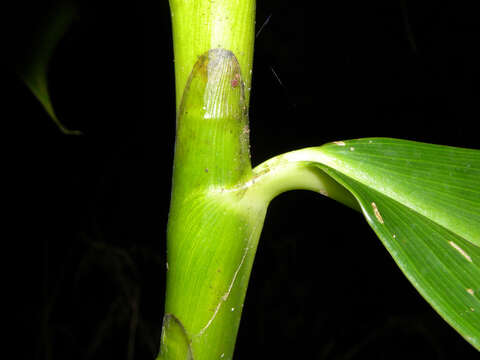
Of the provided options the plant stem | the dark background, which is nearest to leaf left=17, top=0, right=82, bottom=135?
the plant stem

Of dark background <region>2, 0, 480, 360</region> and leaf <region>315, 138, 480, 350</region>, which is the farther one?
dark background <region>2, 0, 480, 360</region>

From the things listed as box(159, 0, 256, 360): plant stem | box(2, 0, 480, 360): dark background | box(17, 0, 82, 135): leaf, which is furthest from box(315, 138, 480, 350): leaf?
box(2, 0, 480, 360): dark background

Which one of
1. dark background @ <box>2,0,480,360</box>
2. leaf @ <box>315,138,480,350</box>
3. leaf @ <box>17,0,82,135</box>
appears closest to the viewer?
leaf @ <box>315,138,480,350</box>

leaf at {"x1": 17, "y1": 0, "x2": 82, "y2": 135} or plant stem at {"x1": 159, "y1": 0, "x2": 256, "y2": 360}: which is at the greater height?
leaf at {"x1": 17, "y1": 0, "x2": 82, "y2": 135}

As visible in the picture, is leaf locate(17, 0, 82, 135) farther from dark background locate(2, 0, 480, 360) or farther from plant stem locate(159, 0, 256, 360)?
dark background locate(2, 0, 480, 360)

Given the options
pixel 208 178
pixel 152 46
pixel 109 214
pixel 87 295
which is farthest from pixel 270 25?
pixel 87 295

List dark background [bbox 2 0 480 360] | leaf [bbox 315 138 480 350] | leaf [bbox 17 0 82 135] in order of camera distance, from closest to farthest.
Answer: leaf [bbox 315 138 480 350] < leaf [bbox 17 0 82 135] < dark background [bbox 2 0 480 360]
